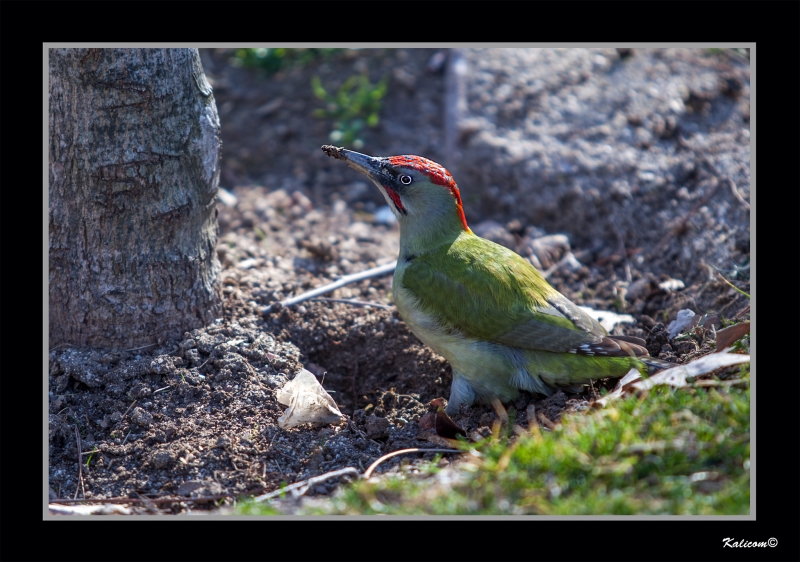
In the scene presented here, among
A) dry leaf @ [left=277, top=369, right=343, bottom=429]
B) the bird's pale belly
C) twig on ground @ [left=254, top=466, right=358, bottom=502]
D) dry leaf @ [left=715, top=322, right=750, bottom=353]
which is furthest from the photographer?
the bird's pale belly

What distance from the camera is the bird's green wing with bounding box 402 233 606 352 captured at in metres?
4.33

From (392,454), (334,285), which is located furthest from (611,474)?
(334,285)

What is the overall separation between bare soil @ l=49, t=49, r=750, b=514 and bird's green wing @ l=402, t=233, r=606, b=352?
37 centimetres

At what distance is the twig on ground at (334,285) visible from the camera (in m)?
4.95

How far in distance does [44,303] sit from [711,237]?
458 centimetres

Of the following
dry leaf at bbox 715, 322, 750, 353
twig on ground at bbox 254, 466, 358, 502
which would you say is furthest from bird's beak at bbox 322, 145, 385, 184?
dry leaf at bbox 715, 322, 750, 353

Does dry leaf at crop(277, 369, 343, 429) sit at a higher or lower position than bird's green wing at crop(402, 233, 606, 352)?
lower

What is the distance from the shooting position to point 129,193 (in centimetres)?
403

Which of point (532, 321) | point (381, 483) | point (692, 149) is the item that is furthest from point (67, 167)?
point (692, 149)

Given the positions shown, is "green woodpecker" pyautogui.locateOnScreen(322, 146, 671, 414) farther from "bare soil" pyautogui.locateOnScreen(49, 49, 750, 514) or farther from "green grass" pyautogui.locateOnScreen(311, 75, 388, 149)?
"green grass" pyautogui.locateOnScreen(311, 75, 388, 149)

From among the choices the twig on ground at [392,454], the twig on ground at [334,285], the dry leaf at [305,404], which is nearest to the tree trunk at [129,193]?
the twig on ground at [334,285]

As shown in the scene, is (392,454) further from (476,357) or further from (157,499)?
(157,499)

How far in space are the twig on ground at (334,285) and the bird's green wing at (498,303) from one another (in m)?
0.85

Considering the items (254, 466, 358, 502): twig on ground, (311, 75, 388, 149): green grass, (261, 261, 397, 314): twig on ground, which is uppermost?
(311, 75, 388, 149): green grass
